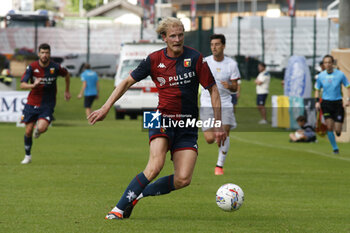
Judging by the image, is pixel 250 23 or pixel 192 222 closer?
pixel 192 222

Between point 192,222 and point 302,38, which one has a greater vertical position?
point 302,38

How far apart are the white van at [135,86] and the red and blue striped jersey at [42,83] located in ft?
44.0

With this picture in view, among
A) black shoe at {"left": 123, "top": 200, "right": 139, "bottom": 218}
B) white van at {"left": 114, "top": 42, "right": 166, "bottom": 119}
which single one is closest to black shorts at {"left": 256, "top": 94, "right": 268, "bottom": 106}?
white van at {"left": 114, "top": 42, "right": 166, "bottom": 119}

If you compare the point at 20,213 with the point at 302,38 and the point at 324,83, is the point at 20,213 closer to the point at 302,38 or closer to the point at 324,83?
the point at 324,83

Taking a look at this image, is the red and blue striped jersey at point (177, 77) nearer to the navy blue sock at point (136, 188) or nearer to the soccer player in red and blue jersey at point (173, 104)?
the soccer player in red and blue jersey at point (173, 104)

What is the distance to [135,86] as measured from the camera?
2880cm

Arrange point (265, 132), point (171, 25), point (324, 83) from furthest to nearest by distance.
Answer: 1. point (265, 132)
2. point (324, 83)
3. point (171, 25)

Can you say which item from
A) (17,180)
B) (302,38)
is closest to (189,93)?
(17,180)

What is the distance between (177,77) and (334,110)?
10.1 m

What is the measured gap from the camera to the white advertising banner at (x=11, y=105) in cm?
2694

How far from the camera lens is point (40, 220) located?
8.53 meters

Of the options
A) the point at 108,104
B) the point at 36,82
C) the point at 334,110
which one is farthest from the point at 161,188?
the point at 334,110

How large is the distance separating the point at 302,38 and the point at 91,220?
31.8 m

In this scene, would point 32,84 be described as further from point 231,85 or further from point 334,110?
point 334,110
